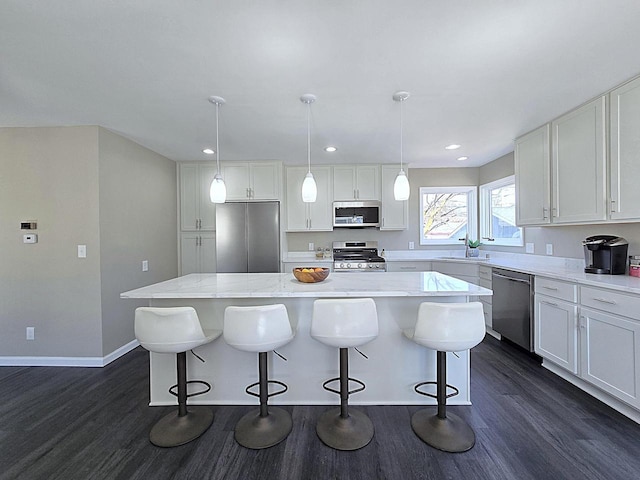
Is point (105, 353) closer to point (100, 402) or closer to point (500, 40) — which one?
point (100, 402)

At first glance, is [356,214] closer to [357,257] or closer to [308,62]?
[357,257]

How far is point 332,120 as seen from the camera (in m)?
2.74

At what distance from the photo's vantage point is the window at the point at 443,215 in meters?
4.74

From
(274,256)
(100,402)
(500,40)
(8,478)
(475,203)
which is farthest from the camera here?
(475,203)

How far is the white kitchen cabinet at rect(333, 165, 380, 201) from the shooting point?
4391mm

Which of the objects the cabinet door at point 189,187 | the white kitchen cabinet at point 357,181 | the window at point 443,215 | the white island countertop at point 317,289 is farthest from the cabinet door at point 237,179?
the window at point 443,215

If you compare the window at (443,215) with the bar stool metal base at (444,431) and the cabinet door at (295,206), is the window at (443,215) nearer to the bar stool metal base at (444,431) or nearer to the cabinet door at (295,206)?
the cabinet door at (295,206)

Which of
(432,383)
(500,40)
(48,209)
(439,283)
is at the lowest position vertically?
(432,383)

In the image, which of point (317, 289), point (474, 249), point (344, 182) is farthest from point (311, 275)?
point (474, 249)

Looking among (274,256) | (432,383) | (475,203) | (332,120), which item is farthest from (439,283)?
(475,203)

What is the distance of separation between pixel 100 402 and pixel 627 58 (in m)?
4.54

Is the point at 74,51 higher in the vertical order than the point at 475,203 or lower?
higher

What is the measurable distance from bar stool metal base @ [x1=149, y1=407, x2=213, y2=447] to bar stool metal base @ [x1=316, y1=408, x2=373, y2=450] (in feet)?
2.59

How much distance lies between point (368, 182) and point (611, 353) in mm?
3221
